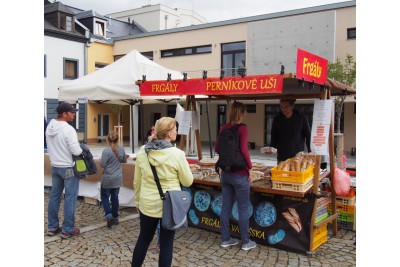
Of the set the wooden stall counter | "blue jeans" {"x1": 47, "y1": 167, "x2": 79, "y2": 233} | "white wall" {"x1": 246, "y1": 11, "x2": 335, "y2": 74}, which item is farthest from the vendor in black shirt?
"white wall" {"x1": 246, "y1": 11, "x2": 335, "y2": 74}

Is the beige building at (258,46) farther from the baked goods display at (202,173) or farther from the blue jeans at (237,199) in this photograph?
the blue jeans at (237,199)

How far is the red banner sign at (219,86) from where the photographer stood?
4.21 meters

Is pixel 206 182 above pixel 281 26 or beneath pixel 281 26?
beneath

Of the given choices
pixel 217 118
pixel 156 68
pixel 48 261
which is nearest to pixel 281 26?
pixel 217 118

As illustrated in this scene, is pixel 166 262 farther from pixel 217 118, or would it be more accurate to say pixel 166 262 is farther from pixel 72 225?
pixel 217 118

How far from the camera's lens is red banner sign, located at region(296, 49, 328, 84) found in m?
3.98

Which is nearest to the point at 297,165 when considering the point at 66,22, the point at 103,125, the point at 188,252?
the point at 188,252

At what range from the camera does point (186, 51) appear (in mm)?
22703

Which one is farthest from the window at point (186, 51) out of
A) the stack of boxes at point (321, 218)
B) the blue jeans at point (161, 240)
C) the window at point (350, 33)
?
the blue jeans at point (161, 240)

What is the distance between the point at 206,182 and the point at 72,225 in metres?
1.87

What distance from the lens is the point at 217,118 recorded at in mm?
23688

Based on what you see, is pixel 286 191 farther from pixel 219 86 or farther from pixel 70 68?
pixel 70 68

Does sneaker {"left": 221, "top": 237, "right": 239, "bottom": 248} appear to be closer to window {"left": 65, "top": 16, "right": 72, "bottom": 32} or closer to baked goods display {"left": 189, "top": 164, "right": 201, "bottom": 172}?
baked goods display {"left": 189, "top": 164, "right": 201, "bottom": 172}

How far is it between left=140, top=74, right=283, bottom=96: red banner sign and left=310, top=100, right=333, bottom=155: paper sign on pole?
2.58 feet
